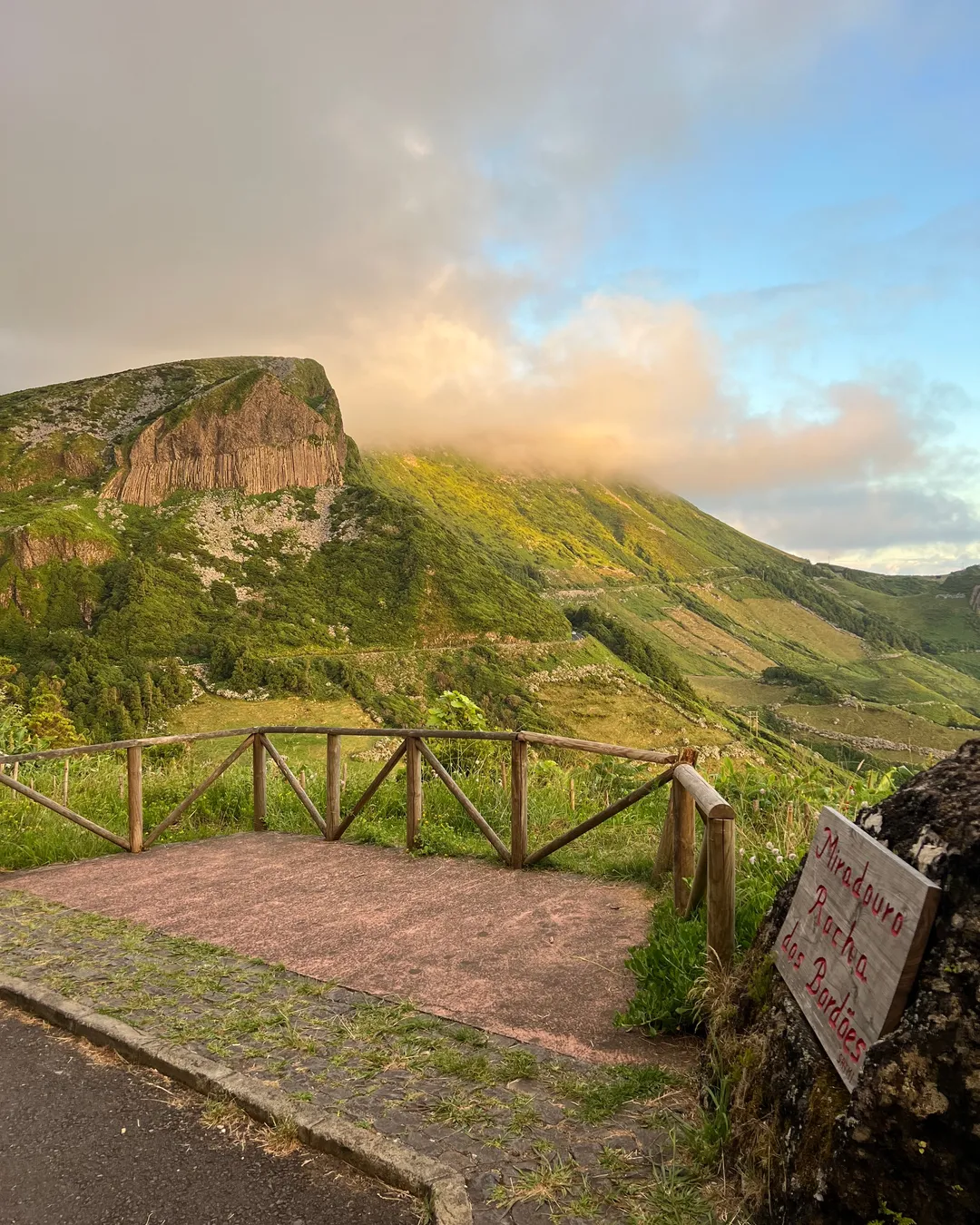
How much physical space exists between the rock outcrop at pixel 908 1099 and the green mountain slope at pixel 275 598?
80.8 meters

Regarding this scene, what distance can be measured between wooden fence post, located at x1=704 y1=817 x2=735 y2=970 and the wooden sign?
34.9 inches

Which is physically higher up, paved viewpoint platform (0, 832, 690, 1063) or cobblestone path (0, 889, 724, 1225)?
cobblestone path (0, 889, 724, 1225)

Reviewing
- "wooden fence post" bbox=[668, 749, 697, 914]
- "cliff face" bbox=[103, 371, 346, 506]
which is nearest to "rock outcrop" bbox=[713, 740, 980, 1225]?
"wooden fence post" bbox=[668, 749, 697, 914]

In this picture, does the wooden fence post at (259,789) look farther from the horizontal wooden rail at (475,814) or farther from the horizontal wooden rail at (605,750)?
the horizontal wooden rail at (605,750)

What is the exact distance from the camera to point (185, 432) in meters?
140

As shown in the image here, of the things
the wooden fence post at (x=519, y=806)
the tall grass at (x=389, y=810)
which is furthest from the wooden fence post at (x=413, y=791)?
the wooden fence post at (x=519, y=806)

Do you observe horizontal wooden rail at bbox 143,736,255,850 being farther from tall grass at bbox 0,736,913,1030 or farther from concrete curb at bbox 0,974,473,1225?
concrete curb at bbox 0,974,473,1225

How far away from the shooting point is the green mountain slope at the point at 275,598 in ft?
313

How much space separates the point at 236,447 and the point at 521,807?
147102mm

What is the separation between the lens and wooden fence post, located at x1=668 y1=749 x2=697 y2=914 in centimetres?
517

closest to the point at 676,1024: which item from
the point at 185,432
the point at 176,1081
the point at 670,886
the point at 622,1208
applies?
the point at 622,1208

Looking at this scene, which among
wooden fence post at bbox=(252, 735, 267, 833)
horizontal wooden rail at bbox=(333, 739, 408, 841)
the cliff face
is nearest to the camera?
horizontal wooden rail at bbox=(333, 739, 408, 841)

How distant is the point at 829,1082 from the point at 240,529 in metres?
141

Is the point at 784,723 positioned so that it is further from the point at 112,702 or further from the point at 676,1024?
the point at 676,1024
